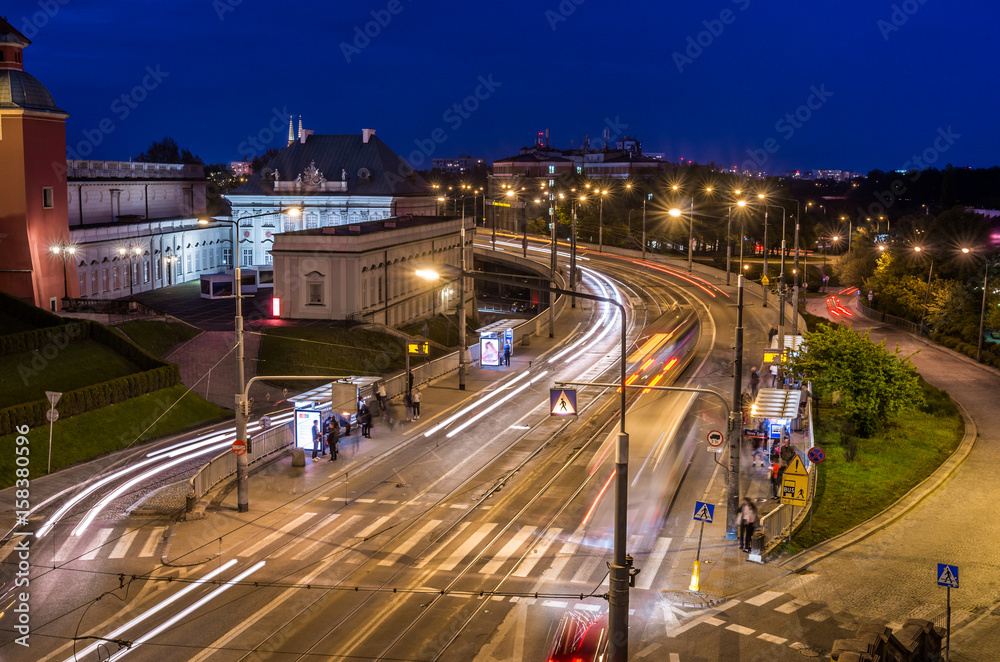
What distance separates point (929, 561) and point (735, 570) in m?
5.91

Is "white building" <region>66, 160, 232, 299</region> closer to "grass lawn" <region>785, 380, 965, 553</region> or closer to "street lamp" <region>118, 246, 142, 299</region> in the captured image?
"street lamp" <region>118, 246, 142, 299</region>

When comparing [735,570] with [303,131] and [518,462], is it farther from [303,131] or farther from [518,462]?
[303,131]

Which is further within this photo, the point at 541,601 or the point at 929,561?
the point at 929,561

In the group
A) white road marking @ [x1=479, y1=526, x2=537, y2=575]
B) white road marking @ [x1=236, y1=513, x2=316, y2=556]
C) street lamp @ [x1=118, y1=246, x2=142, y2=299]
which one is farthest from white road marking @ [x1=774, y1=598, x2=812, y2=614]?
street lamp @ [x1=118, y1=246, x2=142, y2=299]

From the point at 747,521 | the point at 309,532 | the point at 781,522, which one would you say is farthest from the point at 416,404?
the point at 747,521

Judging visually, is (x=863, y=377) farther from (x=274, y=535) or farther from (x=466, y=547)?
(x=274, y=535)

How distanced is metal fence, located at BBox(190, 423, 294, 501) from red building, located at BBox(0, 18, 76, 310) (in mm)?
25979

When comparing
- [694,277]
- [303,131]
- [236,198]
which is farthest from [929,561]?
[303,131]

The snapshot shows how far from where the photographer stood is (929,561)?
27406 mm

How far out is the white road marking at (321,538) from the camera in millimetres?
26469

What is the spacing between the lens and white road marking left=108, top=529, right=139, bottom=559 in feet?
86.6

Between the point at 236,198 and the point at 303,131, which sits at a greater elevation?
the point at 303,131

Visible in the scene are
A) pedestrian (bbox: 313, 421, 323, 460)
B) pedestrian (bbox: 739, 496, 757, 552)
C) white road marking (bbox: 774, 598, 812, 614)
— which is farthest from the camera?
pedestrian (bbox: 313, 421, 323, 460)

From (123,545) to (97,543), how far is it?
32.0 inches
